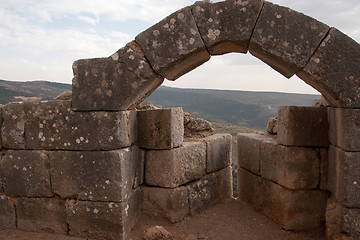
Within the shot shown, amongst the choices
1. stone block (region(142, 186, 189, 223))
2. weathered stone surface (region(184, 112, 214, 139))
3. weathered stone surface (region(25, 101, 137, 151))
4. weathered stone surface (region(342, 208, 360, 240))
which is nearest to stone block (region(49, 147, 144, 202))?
weathered stone surface (region(25, 101, 137, 151))

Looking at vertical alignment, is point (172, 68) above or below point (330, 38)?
below

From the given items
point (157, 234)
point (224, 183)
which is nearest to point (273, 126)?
point (224, 183)

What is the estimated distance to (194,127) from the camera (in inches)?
206

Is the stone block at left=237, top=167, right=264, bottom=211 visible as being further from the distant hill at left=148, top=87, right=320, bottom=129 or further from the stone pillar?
the distant hill at left=148, top=87, right=320, bottom=129

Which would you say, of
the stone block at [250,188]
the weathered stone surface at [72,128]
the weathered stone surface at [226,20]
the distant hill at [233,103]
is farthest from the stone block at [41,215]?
the distant hill at [233,103]

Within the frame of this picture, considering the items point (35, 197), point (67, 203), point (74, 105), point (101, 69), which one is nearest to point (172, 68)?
point (101, 69)

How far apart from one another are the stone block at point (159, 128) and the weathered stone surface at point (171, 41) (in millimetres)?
737

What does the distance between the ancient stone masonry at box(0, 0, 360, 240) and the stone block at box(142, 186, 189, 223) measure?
0.05 ft

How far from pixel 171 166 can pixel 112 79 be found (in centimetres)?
146

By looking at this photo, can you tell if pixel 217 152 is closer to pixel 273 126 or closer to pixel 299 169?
pixel 273 126

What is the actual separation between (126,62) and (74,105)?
2.84 ft

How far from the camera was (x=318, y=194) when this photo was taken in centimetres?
410

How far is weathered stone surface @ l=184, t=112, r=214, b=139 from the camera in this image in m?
5.16

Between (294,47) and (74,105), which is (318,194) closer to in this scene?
(294,47)
